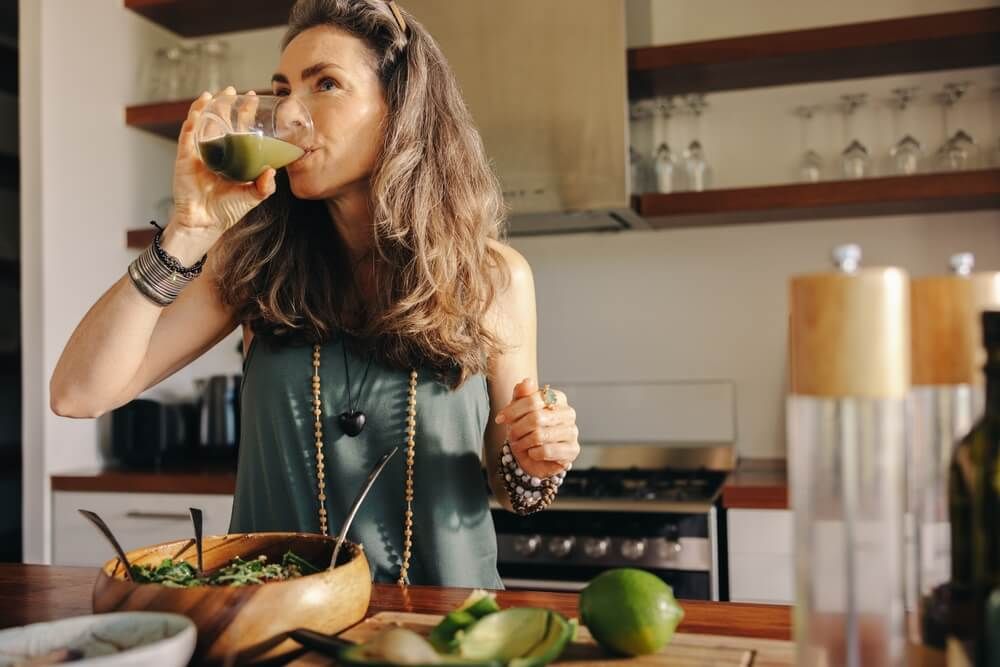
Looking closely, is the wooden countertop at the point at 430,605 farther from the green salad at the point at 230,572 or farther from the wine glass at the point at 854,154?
the wine glass at the point at 854,154

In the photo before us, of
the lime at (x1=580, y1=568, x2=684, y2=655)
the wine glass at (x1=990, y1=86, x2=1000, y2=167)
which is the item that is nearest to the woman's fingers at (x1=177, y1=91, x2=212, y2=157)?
the lime at (x1=580, y1=568, x2=684, y2=655)

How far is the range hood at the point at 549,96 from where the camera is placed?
2.51 m

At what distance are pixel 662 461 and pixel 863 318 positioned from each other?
2237mm

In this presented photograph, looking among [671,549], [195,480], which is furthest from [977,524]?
[195,480]

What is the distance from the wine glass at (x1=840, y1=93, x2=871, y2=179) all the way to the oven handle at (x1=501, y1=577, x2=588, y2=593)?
1.37 m

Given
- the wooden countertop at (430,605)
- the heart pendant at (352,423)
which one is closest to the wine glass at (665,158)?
the heart pendant at (352,423)

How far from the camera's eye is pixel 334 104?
1384 mm

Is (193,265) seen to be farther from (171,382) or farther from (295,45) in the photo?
(171,382)

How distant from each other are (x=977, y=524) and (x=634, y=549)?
1583mm

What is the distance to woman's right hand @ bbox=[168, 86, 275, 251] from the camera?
3.97ft

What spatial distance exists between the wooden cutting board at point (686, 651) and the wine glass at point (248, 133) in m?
0.66

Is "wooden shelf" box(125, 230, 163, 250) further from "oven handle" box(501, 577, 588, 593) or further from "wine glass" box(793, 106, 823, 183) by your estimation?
"wine glass" box(793, 106, 823, 183)

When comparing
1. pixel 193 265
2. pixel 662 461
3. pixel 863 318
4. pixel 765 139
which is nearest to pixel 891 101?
pixel 765 139

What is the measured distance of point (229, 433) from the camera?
2904 millimetres
